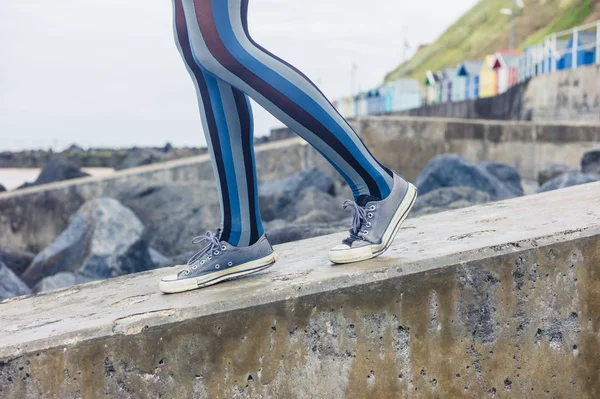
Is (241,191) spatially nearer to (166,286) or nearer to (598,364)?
(166,286)

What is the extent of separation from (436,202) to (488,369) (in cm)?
263

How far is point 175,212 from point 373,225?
4069 millimetres

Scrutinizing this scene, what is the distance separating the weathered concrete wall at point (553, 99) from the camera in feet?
37.6

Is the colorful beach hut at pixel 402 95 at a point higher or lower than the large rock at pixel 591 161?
higher

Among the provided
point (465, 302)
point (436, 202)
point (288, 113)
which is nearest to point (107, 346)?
point (288, 113)

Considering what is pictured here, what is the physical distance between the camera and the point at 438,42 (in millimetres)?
86438

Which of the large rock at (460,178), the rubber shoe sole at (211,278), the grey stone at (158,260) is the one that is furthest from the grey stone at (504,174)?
the rubber shoe sole at (211,278)

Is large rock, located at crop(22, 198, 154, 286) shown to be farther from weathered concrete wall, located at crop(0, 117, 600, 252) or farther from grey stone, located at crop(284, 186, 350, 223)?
weathered concrete wall, located at crop(0, 117, 600, 252)

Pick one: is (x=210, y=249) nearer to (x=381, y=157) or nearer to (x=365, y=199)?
(x=365, y=199)

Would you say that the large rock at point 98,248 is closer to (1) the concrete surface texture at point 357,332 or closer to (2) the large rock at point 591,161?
(1) the concrete surface texture at point 357,332

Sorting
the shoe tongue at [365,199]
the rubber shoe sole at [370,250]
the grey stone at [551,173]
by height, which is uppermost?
the shoe tongue at [365,199]

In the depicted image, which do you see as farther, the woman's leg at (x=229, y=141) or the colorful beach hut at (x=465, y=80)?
the colorful beach hut at (x=465, y=80)

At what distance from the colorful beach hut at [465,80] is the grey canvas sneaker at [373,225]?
34932 millimetres

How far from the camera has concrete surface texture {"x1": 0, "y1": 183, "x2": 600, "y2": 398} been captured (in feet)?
5.41
